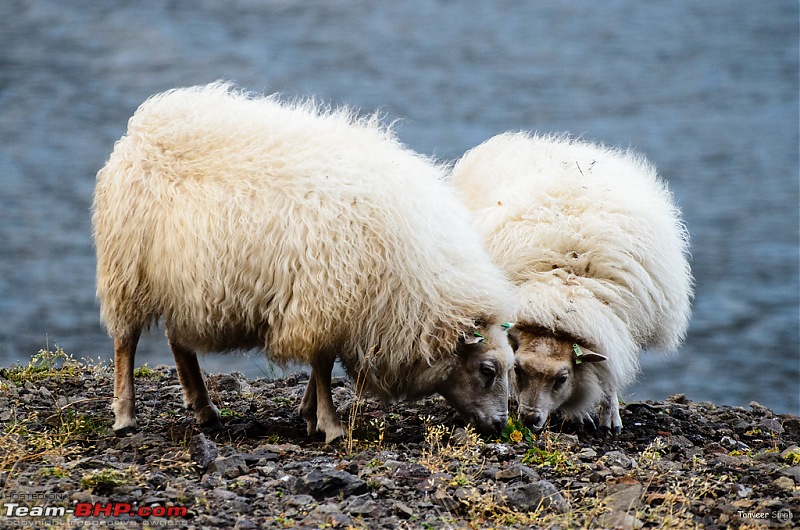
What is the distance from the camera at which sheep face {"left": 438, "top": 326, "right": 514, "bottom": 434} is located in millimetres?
7512

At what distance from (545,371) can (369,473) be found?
80.0 inches

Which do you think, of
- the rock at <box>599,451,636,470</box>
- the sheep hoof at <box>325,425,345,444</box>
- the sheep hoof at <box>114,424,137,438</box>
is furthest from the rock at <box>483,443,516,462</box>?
the sheep hoof at <box>114,424,137,438</box>

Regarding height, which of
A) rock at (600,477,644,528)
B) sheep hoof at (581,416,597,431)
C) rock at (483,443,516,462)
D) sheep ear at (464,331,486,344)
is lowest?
sheep hoof at (581,416,597,431)

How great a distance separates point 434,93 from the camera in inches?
1756

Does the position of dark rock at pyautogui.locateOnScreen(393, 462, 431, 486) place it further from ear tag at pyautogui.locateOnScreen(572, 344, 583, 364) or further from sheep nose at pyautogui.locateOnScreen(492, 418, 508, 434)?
ear tag at pyautogui.locateOnScreen(572, 344, 583, 364)

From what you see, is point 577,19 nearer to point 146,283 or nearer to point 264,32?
point 264,32

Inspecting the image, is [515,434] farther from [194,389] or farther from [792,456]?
[194,389]

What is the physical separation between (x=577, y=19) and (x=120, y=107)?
23.2 meters

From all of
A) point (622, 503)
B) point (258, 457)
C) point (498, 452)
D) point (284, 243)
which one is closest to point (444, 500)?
point (622, 503)

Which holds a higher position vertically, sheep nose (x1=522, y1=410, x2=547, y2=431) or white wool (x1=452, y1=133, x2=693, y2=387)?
white wool (x1=452, y1=133, x2=693, y2=387)

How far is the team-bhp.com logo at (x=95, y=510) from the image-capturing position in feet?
18.5

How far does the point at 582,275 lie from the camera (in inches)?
329

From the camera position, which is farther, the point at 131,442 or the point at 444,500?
the point at 131,442

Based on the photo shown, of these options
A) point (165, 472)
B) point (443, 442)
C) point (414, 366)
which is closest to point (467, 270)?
point (414, 366)
